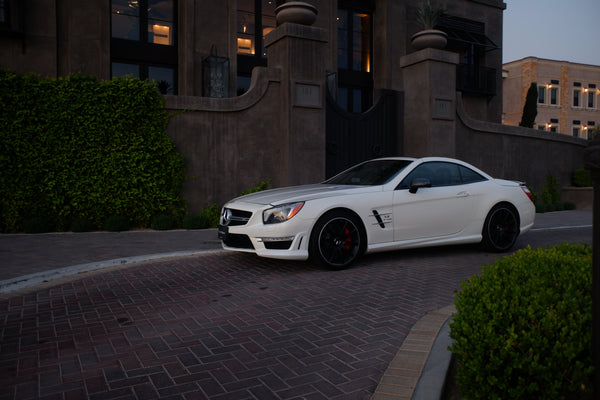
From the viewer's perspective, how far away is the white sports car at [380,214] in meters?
6.29

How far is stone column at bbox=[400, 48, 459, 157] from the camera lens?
13672mm

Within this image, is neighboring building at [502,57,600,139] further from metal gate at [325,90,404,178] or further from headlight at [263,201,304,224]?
headlight at [263,201,304,224]

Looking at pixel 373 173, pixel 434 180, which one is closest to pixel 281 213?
pixel 373 173

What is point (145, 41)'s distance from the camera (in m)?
15.8

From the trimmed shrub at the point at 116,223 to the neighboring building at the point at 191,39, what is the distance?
6437 millimetres

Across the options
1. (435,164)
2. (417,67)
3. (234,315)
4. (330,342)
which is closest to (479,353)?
(330,342)

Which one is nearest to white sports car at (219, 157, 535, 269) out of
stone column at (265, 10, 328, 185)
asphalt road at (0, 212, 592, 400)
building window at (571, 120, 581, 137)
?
asphalt road at (0, 212, 592, 400)

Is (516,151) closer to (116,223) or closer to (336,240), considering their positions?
(336,240)

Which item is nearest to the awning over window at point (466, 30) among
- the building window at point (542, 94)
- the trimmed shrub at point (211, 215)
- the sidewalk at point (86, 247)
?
the trimmed shrub at point (211, 215)

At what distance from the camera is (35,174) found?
983 cm

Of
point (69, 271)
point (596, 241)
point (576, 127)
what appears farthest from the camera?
point (576, 127)

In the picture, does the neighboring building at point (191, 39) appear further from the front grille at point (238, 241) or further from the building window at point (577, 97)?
the building window at point (577, 97)

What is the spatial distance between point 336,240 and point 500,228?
3.12 metres

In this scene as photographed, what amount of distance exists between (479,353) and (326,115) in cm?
1053
